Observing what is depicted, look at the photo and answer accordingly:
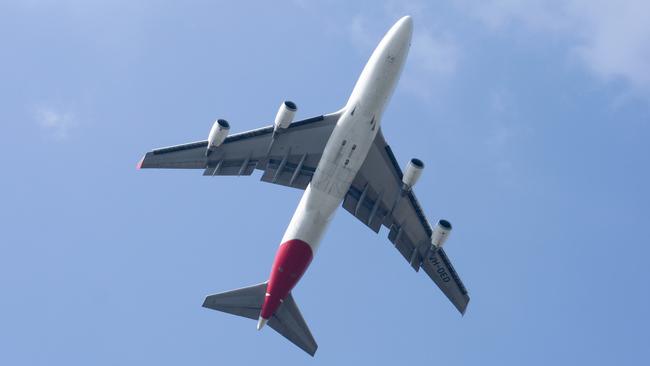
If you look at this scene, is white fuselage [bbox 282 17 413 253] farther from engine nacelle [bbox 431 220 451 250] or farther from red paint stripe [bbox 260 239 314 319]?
engine nacelle [bbox 431 220 451 250]

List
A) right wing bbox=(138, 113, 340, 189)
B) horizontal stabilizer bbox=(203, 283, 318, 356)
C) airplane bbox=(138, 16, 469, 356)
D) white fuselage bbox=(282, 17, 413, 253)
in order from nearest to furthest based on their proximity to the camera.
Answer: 1. white fuselage bbox=(282, 17, 413, 253)
2. airplane bbox=(138, 16, 469, 356)
3. right wing bbox=(138, 113, 340, 189)
4. horizontal stabilizer bbox=(203, 283, 318, 356)

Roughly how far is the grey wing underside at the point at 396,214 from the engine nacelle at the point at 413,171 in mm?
1605

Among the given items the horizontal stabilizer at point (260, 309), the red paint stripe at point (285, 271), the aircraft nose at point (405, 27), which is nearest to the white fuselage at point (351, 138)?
the aircraft nose at point (405, 27)

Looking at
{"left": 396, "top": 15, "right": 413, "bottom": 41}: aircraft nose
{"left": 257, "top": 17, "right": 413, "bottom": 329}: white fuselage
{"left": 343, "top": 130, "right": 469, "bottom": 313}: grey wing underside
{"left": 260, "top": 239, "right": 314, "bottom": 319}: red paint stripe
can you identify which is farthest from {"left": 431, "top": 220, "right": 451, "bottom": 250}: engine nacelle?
{"left": 396, "top": 15, "right": 413, "bottom": 41}: aircraft nose

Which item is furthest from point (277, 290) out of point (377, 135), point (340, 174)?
point (377, 135)

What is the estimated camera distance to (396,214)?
224ft

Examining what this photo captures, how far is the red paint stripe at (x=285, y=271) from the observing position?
201ft

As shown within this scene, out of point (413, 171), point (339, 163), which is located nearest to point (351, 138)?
point (339, 163)

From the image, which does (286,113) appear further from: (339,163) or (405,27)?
(405,27)

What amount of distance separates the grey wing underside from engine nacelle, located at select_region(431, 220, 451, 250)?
143cm

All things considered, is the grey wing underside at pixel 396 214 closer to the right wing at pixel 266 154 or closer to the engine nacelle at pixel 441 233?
the engine nacelle at pixel 441 233

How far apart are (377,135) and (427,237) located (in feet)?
27.9

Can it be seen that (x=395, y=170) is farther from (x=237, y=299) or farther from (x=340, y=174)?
(x=237, y=299)

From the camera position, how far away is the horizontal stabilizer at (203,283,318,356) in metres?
64.2
